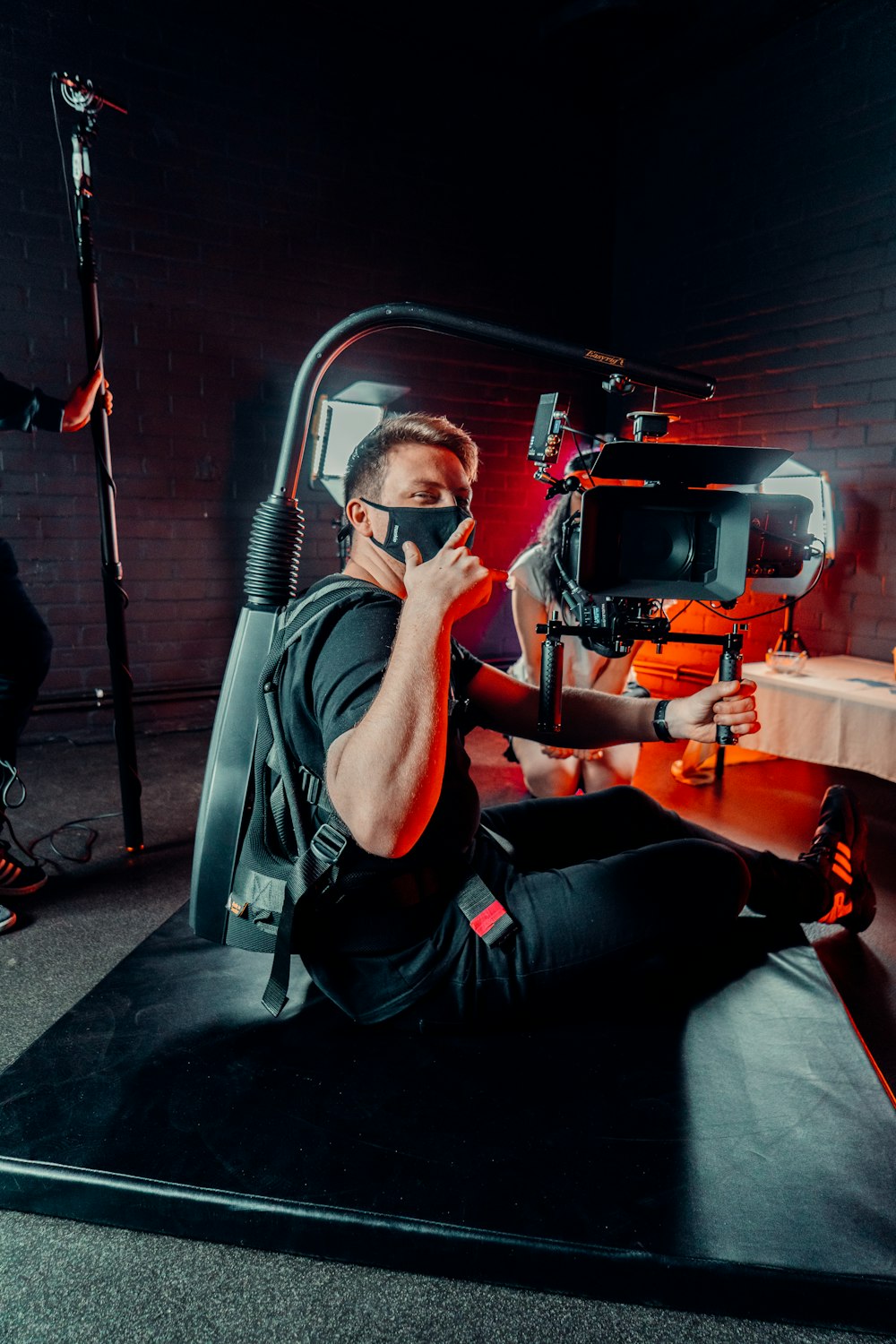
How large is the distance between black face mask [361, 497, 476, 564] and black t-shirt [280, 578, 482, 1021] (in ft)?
0.41

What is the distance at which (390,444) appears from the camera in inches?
52.9

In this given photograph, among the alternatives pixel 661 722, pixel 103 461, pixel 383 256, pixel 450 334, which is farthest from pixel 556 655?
pixel 383 256

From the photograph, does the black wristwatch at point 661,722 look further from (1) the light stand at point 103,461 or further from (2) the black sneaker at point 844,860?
(1) the light stand at point 103,461

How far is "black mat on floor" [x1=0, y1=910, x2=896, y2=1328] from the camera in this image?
1018mm

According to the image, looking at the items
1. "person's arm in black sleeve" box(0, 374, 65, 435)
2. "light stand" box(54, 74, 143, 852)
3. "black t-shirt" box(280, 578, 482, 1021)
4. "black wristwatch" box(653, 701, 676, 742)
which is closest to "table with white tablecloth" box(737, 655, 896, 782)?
"black wristwatch" box(653, 701, 676, 742)

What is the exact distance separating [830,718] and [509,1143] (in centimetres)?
180

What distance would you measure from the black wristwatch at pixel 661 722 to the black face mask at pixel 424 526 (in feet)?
1.87

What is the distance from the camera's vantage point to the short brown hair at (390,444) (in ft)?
4.39

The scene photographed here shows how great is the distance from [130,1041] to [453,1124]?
1.89 feet

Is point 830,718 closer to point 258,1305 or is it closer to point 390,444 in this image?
point 390,444

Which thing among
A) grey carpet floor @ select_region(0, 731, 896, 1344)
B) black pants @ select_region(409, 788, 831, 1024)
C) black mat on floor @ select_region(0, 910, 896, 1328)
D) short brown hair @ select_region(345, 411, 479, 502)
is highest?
short brown hair @ select_region(345, 411, 479, 502)

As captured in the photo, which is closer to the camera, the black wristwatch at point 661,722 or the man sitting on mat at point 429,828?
the man sitting on mat at point 429,828

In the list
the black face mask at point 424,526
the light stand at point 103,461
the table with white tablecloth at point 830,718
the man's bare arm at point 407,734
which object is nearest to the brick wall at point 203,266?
the light stand at point 103,461

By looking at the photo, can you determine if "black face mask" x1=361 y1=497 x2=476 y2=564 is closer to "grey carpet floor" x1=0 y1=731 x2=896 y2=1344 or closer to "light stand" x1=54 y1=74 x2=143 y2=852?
"grey carpet floor" x1=0 y1=731 x2=896 y2=1344
